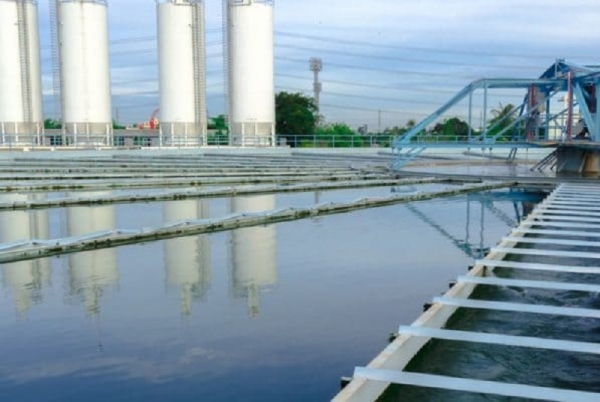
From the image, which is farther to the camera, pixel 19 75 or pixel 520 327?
pixel 19 75

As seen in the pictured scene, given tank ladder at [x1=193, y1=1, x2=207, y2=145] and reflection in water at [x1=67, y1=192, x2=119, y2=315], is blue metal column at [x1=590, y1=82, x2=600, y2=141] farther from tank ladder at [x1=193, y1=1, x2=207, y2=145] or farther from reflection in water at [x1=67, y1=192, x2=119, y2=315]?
tank ladder at [x1=193, y1=1, x2=207, y2=145]

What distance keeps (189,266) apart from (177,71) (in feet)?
82.4

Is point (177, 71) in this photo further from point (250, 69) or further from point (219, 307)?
point (219, 307)

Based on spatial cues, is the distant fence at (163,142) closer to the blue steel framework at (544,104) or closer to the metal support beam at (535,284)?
the blue steel framework at (544,104)

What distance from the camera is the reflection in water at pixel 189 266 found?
545cm

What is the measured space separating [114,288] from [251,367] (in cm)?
218

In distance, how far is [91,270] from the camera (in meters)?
6.23

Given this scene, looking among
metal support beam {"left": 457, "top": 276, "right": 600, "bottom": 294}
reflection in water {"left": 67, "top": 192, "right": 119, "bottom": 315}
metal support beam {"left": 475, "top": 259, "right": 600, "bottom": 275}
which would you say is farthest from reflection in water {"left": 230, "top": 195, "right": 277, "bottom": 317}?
metal support beam {"left": 475, "top": 259, "right": 600, "bottom": 275}

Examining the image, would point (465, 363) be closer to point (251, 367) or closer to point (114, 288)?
point (251, 367)

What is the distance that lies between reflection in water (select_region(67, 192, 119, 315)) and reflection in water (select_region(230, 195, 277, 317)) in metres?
1.09

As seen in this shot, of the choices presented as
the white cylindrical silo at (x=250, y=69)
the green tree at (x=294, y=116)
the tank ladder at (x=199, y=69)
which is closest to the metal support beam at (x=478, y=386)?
the white cylindrical silo at (x=250, y=69)

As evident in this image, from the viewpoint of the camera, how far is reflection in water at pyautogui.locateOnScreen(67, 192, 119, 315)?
5375 millimetres

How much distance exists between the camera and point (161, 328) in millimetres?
4520

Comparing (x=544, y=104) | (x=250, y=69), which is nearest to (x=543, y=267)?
(x=544, y=104)
